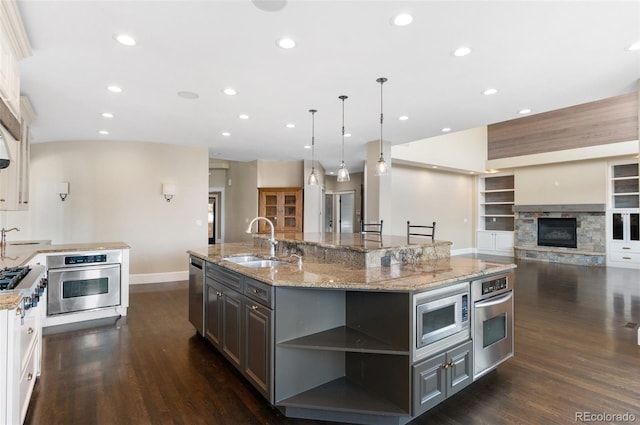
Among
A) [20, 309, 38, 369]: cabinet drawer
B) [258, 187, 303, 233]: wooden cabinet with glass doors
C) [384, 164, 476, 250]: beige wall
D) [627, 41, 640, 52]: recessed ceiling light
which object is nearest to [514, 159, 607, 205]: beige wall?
[384, 164, 476, 250]: beige wall

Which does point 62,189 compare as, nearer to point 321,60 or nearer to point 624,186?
point 321,60

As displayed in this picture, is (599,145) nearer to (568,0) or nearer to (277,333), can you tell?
(568,0)

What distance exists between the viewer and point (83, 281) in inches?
152

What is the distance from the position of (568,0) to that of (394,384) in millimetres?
2577

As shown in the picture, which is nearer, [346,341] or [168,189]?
[346,341]

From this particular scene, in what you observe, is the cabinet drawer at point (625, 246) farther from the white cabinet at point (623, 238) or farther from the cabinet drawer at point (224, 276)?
the cabinet drawer at point (224, 276)

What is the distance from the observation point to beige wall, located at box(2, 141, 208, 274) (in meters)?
5.60

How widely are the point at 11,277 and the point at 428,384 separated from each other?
2.60 m

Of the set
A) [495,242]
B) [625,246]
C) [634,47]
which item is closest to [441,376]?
[634,47]

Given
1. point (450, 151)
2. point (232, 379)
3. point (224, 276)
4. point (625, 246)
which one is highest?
point (450, 151)

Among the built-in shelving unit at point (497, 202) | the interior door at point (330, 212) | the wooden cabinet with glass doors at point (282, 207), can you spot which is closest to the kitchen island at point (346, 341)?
the wooden cabinet with glass doors at point (282, 207)

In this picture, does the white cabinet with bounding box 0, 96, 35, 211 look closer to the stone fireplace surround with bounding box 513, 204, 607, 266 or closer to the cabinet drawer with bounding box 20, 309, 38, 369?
the cabinet drawer with bounding box 20, 309, 38, 369

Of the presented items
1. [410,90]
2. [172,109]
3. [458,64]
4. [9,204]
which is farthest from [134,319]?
[458,64]

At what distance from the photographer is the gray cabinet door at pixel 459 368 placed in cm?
217
